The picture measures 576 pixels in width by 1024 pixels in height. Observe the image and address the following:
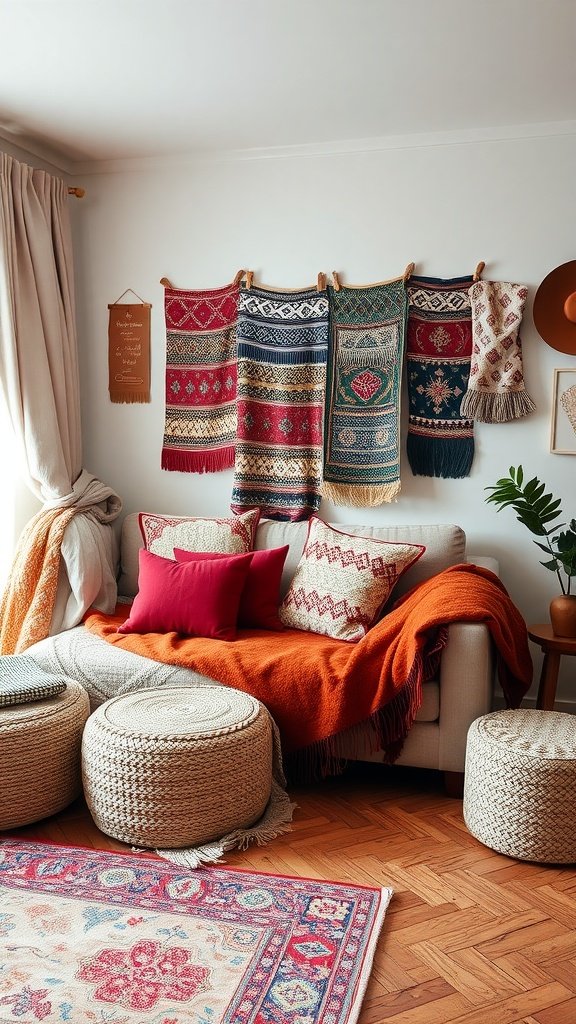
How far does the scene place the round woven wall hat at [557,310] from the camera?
3.45 metres

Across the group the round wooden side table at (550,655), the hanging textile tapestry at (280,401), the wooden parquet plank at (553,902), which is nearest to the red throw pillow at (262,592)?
the hanging textile tapestry at (280,401)

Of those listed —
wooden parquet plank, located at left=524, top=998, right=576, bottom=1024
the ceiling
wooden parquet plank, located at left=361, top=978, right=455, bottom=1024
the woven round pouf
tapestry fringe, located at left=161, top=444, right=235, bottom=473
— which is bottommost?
wooden parquet plank, located at left=361, top=978, right=455, bottom=1024

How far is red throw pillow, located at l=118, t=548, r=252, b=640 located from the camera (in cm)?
326

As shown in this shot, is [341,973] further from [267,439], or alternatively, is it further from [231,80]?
[231,80]

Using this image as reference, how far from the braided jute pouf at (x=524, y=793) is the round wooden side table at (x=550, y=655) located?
0.57 meters

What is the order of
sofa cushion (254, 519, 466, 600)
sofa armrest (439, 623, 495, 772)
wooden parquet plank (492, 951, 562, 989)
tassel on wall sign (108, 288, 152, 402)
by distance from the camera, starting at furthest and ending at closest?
1. tassel on wall sign (108, 288, 152, 402)
2. sofa cushion (254, 519, 466, 600)
3. sofa armrest (439, 623, 495, 772)
4. wooden parquet plank (492, 951, 562, 989)

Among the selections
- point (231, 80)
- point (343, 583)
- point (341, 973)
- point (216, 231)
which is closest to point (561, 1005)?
point (341, 973)

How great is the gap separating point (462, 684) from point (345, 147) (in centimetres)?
235

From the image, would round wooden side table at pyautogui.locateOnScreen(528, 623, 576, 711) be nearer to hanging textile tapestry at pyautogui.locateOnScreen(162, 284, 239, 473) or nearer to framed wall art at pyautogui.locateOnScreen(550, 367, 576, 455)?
framed wall art at pyautogui.locateOnScreen(550, 367, 576, 455)

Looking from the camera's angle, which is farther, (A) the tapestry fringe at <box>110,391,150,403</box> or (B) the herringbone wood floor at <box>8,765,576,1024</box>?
(A) the tapestry fringe at <box>110,391,150,403</box>

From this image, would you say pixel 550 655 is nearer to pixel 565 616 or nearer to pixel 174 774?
pixel 565 616

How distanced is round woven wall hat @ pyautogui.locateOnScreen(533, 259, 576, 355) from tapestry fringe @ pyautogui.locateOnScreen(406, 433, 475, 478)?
520 mm

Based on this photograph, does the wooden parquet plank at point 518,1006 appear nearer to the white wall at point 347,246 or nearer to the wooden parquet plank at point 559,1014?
the wooden parquet plank at point 559,1014

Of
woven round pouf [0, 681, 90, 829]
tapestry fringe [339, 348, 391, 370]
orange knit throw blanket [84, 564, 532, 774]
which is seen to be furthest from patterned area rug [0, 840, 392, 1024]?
tapestry fringe [339, 348, 391, 370]
